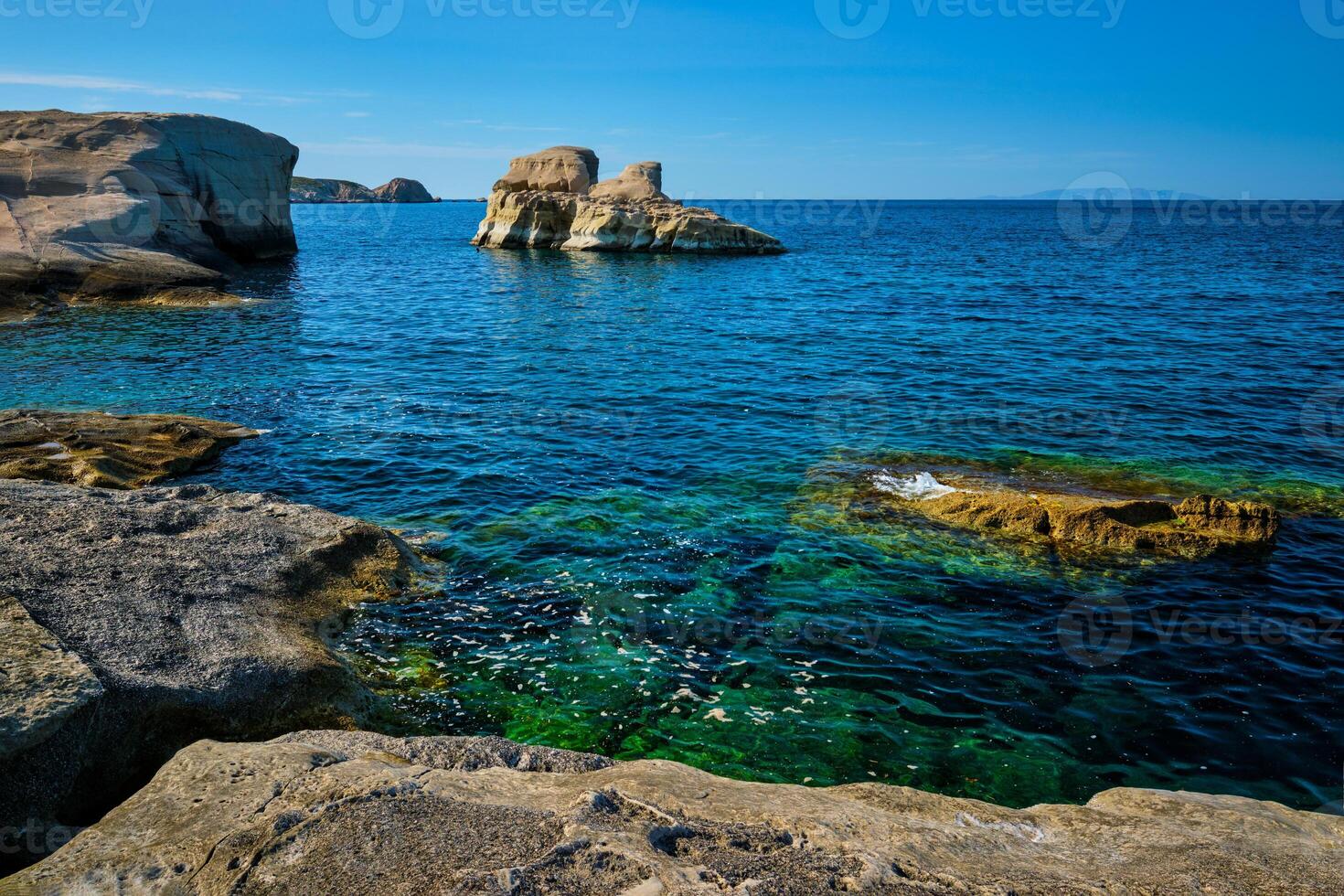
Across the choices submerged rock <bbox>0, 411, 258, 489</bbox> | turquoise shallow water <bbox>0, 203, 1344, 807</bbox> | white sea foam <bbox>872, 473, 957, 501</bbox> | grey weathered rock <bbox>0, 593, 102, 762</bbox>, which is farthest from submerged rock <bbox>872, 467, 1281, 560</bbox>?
submerged rock <bbox>0, 411, 258, 489</bbox>

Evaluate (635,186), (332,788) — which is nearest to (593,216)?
(635,186)

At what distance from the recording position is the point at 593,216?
7412 cm

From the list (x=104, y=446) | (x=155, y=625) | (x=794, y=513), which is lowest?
(x=794, y=513)

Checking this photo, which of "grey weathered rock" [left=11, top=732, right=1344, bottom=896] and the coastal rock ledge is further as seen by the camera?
the coastal rock ledge

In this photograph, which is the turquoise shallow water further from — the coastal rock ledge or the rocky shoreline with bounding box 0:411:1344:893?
the coastal rock ledge

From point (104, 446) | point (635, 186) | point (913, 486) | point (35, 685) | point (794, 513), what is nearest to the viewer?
point (35, 685)

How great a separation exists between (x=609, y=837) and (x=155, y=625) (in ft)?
19.3

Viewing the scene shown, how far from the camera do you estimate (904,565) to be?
13227mm

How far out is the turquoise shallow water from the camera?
922cm

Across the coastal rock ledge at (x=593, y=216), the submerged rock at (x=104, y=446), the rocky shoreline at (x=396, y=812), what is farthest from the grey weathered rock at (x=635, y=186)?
the rocky shoreline at (x=396, y=812)

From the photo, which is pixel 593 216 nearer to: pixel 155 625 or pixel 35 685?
pixel 155 625

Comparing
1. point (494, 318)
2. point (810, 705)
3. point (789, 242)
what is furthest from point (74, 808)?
point (789, 242)

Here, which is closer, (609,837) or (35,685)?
(609,837)

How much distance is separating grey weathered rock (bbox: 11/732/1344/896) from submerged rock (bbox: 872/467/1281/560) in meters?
7.96
